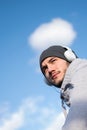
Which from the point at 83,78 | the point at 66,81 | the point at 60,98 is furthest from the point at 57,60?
the point at 83,78

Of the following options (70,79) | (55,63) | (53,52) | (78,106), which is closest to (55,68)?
(55,63)

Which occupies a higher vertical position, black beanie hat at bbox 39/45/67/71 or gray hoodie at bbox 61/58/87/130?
black beanie hat at bbox 39/45/67/71

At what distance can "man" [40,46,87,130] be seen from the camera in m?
2.49

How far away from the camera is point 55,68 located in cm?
445

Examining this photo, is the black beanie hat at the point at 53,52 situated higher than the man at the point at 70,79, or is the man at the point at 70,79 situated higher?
the black beanie hat at the point at 53,52

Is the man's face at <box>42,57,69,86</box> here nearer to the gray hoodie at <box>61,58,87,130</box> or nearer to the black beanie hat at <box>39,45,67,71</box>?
the black beanie hat at <box>39,45,67,71</box>

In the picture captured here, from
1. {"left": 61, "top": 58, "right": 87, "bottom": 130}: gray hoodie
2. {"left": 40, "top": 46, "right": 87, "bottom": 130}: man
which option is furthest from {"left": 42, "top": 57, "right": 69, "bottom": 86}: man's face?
{"left": 61, "top": 58, "right": 87, "bottom": 130}: gray hoodie

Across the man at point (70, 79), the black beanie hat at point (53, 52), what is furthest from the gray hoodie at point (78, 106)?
the black beanie hat at point (53, 52)

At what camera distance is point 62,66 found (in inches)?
177

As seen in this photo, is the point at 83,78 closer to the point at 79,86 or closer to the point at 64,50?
the point at 79,86

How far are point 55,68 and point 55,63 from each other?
16 centimetres

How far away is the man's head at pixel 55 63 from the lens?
4.39 m

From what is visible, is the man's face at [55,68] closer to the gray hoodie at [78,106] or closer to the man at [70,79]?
the man at [70,79]

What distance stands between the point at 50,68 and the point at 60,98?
53 cm
